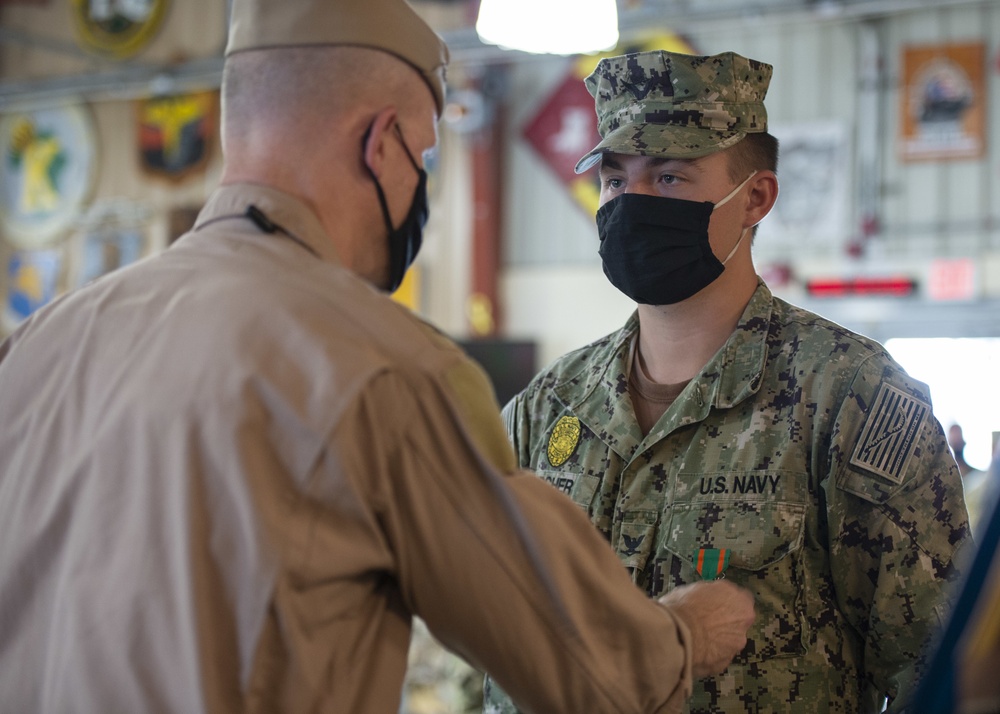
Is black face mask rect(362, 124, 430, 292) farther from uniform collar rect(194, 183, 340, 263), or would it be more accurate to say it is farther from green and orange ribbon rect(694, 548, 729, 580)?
green and orange ribbon rect(694, 548, 729, 580)

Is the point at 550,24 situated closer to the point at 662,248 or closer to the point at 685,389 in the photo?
the point at 662,248

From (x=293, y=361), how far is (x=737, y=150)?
1.26m

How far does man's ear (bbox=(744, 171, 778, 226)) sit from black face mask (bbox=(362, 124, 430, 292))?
0.86m

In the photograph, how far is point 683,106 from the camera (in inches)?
83.7

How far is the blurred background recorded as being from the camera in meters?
8.02

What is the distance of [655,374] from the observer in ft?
7.22

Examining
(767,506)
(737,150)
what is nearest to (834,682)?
(767,506)

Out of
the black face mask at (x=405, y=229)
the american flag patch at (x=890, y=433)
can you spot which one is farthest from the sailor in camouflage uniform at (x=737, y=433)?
the black face mask at (x=405, y=229)

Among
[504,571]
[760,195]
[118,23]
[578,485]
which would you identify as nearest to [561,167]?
[118,23]

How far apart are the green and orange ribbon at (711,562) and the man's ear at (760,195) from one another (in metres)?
0.68

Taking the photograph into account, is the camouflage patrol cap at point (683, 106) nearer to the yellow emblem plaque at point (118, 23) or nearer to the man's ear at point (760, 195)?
the man's ear at point (760, 195)

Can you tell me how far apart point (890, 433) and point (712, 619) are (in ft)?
1.80

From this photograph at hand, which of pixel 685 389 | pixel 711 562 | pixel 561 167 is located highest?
pixel 561 167

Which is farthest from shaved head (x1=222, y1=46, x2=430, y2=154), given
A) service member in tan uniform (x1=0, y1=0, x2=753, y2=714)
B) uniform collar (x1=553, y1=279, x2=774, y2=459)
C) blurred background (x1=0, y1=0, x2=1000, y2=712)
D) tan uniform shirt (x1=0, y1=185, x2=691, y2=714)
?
blurred background (x1=0, y1=0, x2=1000, y2=712)
